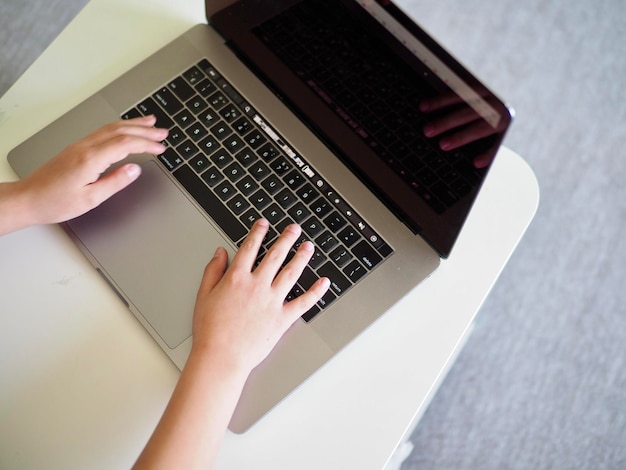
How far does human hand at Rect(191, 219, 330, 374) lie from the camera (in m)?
0.67

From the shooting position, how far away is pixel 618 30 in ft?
5.11

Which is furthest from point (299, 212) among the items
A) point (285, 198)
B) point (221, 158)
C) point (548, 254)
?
point (548, 254)

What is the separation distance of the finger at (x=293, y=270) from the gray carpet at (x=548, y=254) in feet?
2.31

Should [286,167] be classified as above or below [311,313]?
above

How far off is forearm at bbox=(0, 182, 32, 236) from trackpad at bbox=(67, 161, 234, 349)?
0.05 meters

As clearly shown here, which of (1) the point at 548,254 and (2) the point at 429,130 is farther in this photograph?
(1) the point at 548,254

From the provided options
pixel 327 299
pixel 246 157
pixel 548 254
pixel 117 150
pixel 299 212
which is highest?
pixel 117 150

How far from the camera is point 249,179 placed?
76 cm

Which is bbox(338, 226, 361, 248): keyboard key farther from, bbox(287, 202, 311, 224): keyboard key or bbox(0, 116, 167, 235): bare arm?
bbox(0, 116, 167, 235): bare arm

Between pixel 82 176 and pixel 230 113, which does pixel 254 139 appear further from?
pixel 82 176

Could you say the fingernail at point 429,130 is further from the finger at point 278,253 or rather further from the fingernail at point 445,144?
the finger at point 278,253

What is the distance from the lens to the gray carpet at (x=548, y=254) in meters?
1.25

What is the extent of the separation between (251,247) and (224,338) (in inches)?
4.4

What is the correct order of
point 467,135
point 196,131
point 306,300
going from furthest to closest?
point 196,131 → point 306,300 → point 467,135
